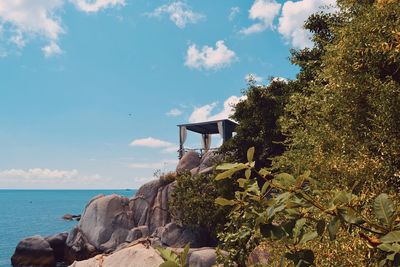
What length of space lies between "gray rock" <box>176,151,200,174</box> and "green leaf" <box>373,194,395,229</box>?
3497 centimetres

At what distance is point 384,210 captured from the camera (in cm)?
196

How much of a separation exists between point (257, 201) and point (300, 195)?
0.91 feet

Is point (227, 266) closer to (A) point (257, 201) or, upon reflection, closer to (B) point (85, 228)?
(A) point (257, 201)

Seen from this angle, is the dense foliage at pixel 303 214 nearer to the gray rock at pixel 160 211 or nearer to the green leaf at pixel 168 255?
the green leaf at pixel 168 255

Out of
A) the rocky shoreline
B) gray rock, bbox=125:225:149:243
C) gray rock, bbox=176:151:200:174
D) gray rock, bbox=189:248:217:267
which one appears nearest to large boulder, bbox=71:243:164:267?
gray rock, bbox=189:248:217:267

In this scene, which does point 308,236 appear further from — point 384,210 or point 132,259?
point 132,259

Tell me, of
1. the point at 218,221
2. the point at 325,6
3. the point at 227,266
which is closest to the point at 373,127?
the point at 227,266

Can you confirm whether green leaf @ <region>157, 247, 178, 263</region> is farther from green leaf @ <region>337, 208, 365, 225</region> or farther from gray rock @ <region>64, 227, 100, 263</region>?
gray rock @ <region>64, 227, 100, 263</region>

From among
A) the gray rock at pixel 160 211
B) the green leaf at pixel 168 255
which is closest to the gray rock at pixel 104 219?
the gray rock at pixel 160 211

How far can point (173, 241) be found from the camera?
28.5m

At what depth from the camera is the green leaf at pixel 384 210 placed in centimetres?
195

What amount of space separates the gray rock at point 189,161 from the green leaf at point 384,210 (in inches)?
1377

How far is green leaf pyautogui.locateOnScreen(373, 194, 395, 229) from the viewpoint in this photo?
6.38 feet

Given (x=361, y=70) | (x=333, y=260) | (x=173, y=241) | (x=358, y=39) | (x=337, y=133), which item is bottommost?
(x=173, y=241)
